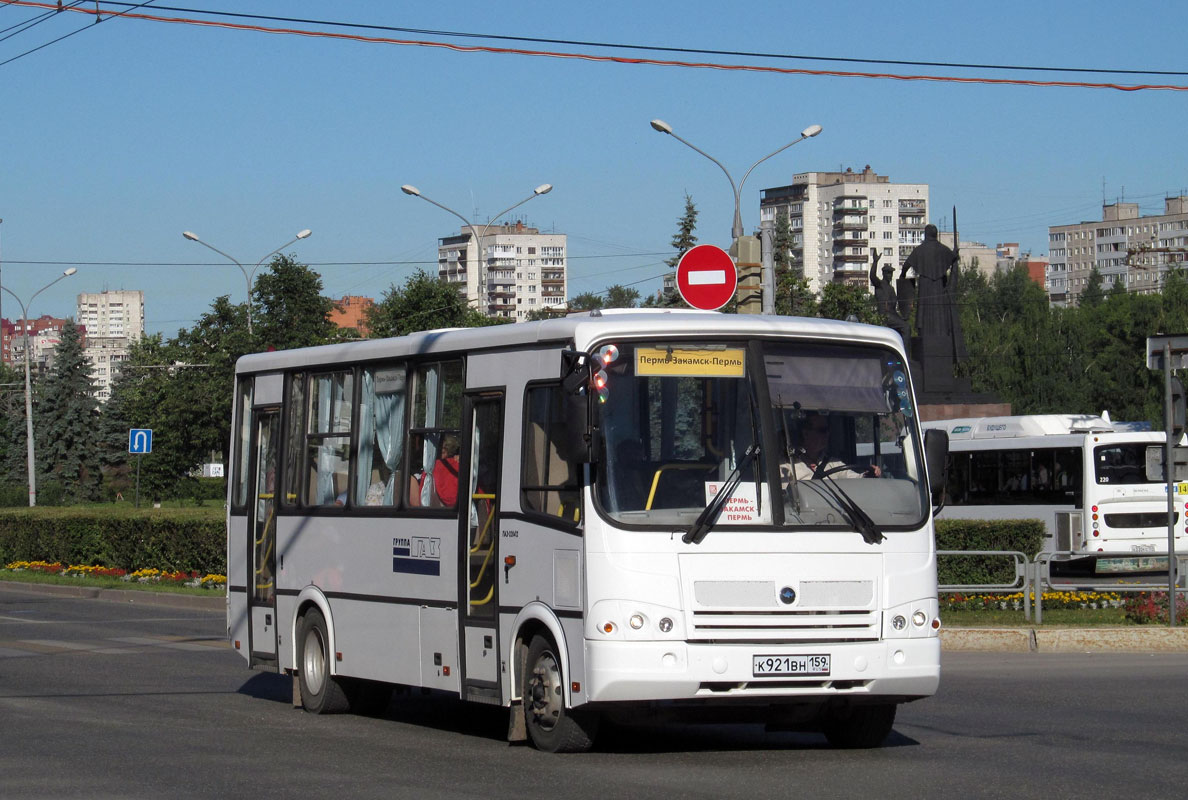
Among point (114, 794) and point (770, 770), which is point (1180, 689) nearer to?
point (770, 770)

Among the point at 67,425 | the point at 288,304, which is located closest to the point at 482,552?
the point at 288,304

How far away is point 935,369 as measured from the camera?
38750 millimetres

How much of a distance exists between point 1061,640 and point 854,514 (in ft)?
29.7

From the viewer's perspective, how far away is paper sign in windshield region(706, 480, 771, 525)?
9781 mm

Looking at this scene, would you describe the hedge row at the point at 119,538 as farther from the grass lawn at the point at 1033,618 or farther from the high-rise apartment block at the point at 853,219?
the high-rise apartment block at the point at 853,219

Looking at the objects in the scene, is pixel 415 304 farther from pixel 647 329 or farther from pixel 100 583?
pixel 647 329

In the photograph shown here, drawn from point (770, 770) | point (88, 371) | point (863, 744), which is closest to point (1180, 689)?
point (863, 744)

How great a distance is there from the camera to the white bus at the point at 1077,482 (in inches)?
1331

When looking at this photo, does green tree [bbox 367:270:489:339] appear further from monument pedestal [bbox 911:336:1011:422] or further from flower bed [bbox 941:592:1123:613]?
flower bed [bbox 941:592:1123:613]

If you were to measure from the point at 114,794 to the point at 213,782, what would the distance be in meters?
0.59

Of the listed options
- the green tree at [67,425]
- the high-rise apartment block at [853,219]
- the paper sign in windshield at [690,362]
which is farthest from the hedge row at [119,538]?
the high-rise apartment block at [853,219]

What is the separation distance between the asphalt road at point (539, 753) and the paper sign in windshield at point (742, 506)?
1403 mm

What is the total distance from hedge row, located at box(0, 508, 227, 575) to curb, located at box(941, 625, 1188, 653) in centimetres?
1504

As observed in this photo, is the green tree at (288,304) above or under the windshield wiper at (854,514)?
above
